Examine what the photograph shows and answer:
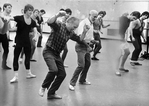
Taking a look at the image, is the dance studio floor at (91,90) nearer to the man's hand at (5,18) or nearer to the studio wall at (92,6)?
the man's hand at (5,18)

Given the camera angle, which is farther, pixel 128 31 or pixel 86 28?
pixel 128 31

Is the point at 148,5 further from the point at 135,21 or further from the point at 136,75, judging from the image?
the point at 136,75

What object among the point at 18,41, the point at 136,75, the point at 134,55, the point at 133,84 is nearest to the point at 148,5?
the point at 134,55

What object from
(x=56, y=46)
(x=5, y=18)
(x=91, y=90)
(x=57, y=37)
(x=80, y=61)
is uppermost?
(x=5, y=18)

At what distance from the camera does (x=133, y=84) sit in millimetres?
5055

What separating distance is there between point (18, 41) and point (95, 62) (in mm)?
3286

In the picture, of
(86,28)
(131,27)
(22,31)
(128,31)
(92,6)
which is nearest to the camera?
(86,28)

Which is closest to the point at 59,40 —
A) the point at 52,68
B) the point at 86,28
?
the point at 52,68

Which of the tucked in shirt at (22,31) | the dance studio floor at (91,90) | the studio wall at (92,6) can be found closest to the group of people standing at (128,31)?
the dance studio floor at (91,90)

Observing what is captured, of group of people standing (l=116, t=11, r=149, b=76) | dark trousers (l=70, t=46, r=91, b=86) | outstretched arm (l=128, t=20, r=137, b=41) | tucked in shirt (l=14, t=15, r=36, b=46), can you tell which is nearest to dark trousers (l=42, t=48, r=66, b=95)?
dark trousers (l=70, t=46, r=91, b=86)

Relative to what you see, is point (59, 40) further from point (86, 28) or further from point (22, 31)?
point (22, 31)

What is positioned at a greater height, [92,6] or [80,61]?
[92,6]

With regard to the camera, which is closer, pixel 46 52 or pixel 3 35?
pixel 46 52

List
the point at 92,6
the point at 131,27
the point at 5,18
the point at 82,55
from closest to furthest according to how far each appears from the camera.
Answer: the point at 82,55 → the point at 5,18 → the point at 131,27 → the point at 92,6
